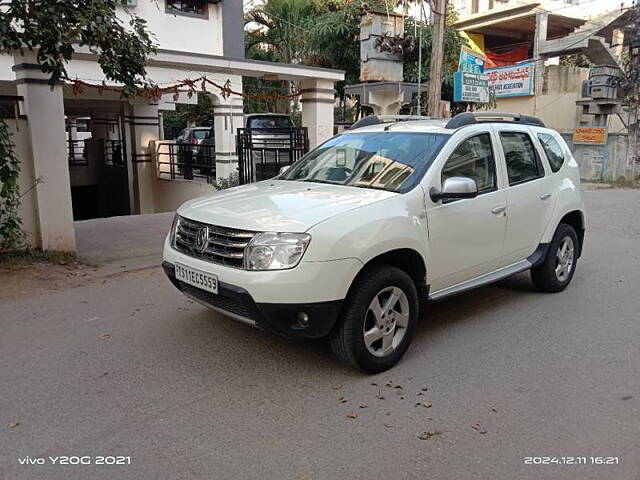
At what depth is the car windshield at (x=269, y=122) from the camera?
17562 mm

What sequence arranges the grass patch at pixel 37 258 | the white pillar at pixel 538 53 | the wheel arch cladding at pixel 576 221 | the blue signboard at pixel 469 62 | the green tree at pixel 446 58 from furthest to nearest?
the white pillar at pixel 538 53 < the green tree at pixel 446 58 < the blue signboard at pixel 469 62 < the grass patch at pixel 37 258 < the wheel arch cladding at pixel 576 221

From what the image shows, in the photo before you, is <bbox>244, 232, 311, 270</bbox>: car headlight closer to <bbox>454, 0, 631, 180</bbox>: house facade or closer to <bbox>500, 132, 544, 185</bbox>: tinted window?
<bbox>500, 132, 544, 185</bbox>: tinted window

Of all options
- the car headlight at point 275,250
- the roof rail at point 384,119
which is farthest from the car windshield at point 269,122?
the car headlight at point 275,250

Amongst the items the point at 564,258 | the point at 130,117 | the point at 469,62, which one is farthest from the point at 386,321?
the point at 130,117

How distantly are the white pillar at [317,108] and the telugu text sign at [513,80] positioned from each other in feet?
47.8

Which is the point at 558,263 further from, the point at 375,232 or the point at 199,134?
the point at 199,134

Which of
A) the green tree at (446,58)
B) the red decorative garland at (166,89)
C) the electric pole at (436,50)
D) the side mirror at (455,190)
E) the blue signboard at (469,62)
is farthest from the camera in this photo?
the green tree at (446,58)

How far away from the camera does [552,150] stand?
5.95 metres

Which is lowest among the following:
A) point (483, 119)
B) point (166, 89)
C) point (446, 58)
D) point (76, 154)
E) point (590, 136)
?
point (76, 154)

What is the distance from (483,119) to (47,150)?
5231 mm

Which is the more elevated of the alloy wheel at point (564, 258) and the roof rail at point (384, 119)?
the roof rail at point (384, 119)

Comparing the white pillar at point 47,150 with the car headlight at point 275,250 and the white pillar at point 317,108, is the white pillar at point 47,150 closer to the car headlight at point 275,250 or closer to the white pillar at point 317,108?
the car headlight at point 275,250

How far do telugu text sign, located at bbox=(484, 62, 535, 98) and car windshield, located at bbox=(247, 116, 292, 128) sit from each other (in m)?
10.1

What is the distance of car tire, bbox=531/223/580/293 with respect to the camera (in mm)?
5836
